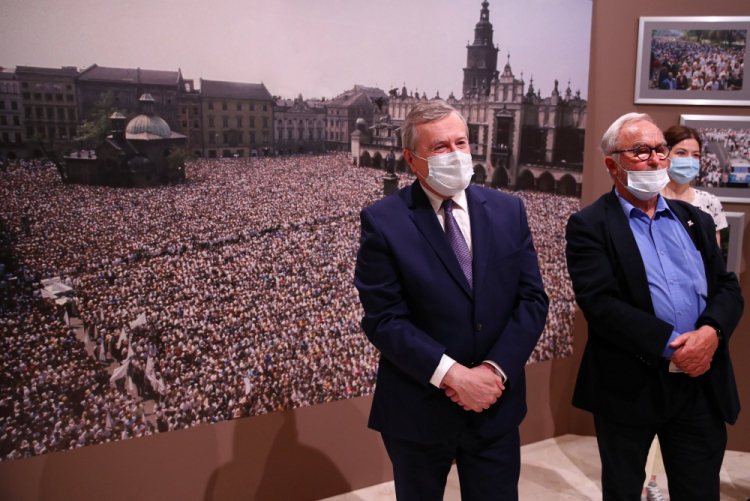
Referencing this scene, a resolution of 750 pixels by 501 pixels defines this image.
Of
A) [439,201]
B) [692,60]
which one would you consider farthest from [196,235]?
[692,60]

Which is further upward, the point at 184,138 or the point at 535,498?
the point at 184,138

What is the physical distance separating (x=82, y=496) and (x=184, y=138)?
5.64ft

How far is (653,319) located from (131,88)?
2256mm

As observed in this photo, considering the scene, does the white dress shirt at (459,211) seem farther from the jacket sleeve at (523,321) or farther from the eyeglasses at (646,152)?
the eyeglasses at (646,152)

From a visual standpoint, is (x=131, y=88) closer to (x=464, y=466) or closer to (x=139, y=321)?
(x=139, y=321)

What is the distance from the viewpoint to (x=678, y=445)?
5.95 ft

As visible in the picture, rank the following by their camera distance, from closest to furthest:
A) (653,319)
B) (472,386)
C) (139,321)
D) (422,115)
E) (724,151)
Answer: (472,386) → (422,115) → (653,319) → (139,321) → (724,151)

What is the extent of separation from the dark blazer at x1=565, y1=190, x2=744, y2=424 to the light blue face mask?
0.67 meters

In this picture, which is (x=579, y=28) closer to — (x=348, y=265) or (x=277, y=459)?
(x=348, y=265)

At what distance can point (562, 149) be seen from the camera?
136 inches

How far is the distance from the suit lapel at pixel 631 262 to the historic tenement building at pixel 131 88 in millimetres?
1943

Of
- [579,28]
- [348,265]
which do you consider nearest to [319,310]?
[348,265]

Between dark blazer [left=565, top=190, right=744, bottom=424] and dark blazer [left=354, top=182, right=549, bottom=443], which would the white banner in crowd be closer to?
dark blazer [left=354, top=182, right=549, bottom=443]

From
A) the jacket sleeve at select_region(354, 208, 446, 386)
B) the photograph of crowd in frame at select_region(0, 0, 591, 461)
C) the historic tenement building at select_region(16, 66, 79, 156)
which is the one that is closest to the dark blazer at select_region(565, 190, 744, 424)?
the jacket sleeve at select_region(354, 208, 446, 386)
